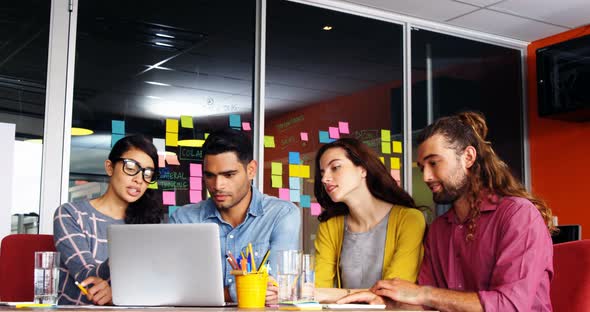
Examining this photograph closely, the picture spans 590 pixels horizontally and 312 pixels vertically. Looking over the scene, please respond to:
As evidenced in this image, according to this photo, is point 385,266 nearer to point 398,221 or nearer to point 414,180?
point 398,221

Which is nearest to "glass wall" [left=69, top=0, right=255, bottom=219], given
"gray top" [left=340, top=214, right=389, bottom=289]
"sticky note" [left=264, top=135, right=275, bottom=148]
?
"sticky note" [left=264, top=135, right=275, bottom=148]

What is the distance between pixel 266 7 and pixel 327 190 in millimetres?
2478

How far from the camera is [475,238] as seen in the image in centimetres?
248

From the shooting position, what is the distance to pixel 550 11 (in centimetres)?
534

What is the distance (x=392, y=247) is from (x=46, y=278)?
1233 mm

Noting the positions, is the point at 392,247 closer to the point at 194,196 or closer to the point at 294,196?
the point at 194,196

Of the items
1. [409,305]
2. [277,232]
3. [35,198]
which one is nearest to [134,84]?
[35,198]

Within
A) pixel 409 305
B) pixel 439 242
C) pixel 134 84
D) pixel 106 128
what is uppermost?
pixel 134 84

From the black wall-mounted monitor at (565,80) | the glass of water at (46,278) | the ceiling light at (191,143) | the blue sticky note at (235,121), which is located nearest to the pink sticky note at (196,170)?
the ceiling light at (191,143)

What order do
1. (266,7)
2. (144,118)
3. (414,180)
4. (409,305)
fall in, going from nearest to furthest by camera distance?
(409,305) → (144,118) → (266,7) → (414,180)

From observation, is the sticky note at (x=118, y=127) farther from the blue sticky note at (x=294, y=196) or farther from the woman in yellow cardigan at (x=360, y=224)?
the woman in yellow cardigan at (x=360, y=224)

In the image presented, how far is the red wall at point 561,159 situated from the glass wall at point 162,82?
2550 millimetres

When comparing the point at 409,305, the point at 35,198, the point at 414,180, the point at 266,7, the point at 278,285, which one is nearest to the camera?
the point at 278,285

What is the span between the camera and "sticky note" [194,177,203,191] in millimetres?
4555
